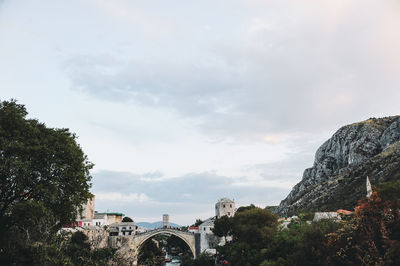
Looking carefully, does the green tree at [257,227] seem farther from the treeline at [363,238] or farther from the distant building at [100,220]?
the distant building at [100,220]

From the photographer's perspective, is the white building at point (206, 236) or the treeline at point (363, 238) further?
the white building at point (206, 236)

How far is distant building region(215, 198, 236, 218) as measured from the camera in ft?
326

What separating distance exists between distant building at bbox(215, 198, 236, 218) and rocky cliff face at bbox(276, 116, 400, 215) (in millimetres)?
21967

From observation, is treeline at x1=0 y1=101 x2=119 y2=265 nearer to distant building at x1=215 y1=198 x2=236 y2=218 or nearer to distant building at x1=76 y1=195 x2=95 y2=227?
distant building at x1=76 y1=195 x2=95 y2=227

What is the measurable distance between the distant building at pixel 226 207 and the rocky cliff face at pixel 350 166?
865 inches

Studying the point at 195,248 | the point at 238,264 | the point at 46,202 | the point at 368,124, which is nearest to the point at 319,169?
the point at 368,124

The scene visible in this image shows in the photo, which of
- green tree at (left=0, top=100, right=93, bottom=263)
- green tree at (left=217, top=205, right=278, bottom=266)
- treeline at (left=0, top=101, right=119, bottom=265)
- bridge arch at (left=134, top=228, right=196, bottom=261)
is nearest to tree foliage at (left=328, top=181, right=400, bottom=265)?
green tree at (left=217, top=205, right=278, bottom=266)

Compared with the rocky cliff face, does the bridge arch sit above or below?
below

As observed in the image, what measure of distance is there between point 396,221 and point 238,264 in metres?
26.5

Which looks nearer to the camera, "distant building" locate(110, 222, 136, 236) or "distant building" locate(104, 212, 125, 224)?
"distant building" locate(110, 222, 136, 236)

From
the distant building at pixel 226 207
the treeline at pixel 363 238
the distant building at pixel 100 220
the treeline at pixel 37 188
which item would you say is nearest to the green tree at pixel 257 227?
the treeline at pixel 363 238

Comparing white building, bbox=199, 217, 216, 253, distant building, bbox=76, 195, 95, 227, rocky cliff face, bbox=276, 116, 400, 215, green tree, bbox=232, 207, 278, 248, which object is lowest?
white building, bbox=199, 217, 216, 253

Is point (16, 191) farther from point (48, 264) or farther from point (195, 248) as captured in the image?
point (195, 248)

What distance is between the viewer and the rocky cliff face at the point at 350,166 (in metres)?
87.2
